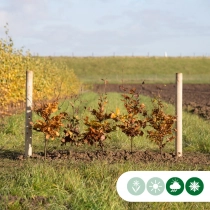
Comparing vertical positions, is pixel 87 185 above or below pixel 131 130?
below

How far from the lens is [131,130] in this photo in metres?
10.3

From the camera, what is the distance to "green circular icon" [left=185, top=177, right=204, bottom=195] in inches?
247

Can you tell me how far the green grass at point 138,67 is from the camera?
82812mm

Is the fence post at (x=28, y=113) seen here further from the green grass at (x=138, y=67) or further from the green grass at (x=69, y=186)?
the green grass at (x=138, y=67)

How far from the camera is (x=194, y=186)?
20.8 feet

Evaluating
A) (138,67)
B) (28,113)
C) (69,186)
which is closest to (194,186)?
(69,186)

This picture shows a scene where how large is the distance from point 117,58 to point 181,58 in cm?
1228

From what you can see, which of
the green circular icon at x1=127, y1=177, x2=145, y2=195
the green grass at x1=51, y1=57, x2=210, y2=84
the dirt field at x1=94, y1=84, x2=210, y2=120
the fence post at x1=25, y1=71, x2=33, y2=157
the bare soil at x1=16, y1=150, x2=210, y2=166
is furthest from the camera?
the green grass at x1=51, y1=57, x2=210, y2=84

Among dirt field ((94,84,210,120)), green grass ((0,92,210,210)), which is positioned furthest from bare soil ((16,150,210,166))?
dirt field ((94,84,210,120))

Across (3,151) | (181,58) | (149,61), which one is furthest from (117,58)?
(3,151)

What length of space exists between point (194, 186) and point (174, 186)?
27 cm

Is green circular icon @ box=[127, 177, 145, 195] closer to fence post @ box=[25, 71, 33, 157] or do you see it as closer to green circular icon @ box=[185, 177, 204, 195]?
green circular icon @ box=[185, 177, 204, 195]

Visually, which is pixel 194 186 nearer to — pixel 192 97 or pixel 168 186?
pixel 168 186

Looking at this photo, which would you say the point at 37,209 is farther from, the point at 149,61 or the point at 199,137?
the point at 149,61
